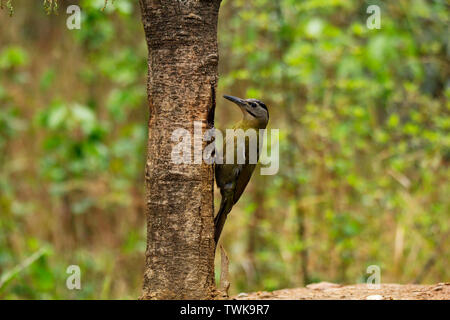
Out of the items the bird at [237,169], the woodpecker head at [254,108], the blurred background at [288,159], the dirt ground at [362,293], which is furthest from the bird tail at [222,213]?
the blurred background at [288,159]

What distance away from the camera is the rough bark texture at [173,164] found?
3.44 m

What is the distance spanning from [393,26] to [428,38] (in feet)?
3.86

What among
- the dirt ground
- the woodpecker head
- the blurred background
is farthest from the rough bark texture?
the blurred background

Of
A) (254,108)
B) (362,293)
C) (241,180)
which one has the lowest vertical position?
(362,293)

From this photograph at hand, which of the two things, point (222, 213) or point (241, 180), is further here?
point (241, 180)

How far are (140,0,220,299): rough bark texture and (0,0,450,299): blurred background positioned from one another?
2.36m

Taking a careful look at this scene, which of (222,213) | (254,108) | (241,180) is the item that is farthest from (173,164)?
(254,108)

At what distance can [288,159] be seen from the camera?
6945 mm

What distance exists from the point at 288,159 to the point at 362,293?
10.3 ft

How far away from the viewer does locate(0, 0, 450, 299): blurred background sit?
21.7 feet

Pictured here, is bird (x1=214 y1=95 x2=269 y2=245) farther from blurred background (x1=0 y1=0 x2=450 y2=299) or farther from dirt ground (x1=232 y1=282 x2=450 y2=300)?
blurred background (x1=0 y1=0 x2=450 y2=299)

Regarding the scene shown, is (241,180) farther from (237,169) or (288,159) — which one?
(288,159)
